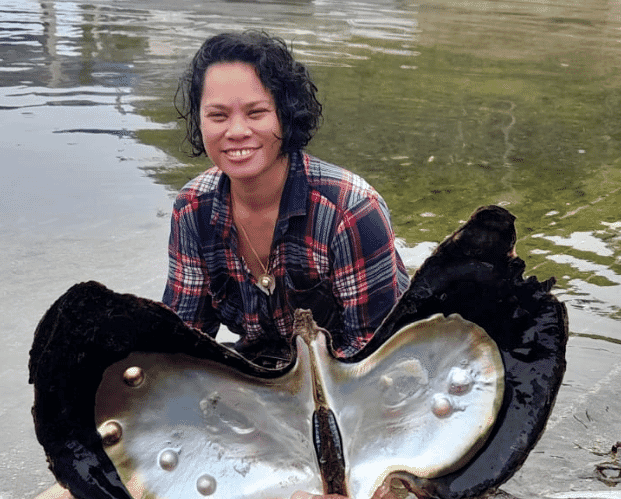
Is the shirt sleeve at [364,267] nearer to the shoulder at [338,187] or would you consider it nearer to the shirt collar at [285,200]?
the shoulder at [338,187]

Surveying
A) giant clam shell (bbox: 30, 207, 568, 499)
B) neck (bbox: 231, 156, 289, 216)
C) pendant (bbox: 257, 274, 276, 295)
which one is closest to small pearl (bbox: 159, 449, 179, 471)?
giant clam shell (bbox: 30, 207, 568, 499)

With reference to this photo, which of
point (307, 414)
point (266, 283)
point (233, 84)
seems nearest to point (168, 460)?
point (307, 414)

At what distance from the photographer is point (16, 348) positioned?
2953 millimetres

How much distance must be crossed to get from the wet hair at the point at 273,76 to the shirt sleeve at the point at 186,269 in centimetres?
24

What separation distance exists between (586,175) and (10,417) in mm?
3715

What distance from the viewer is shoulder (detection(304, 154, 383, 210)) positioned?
219cm

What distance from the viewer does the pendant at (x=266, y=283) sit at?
2299 millimetres

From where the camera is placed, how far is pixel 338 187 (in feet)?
7.26

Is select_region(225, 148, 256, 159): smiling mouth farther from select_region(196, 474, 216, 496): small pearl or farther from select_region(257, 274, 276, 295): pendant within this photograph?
select_region(196, 474, 216, 496): small pearl

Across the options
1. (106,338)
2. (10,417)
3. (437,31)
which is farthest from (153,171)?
(437,31)

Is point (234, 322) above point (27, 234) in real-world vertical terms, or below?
above

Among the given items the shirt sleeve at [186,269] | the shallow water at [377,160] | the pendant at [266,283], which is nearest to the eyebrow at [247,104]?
the shirt sleeve at [186,269]

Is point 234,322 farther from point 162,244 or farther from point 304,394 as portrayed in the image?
point 162,244

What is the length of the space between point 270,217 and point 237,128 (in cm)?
31
